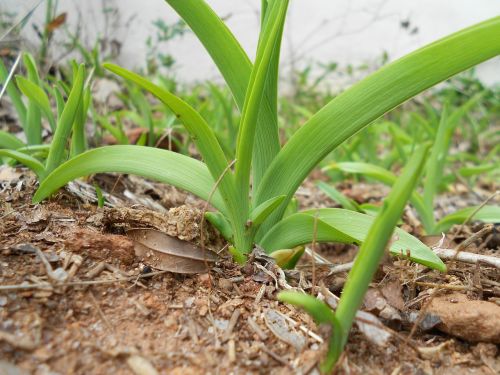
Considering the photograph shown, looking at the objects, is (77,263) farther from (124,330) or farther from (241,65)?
(241,65)

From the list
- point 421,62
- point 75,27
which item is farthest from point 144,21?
point 421,62

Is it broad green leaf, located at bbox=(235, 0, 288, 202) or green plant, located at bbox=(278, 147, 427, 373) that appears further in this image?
broad green leaf, located at bbox=(235, 0, 288, 202)

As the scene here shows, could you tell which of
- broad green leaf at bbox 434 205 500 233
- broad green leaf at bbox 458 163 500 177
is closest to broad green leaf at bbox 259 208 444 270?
broad green leaf at bbox 434 205 500 233

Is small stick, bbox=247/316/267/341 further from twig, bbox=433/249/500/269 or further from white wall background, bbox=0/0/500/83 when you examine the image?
white wall background, bbox=0/0/500/83

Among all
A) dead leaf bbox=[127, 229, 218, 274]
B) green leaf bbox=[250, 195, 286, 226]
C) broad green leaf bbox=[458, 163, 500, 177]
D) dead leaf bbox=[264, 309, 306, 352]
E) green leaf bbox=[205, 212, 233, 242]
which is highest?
broad green leaf bbox=[458, 163, 500, 177]

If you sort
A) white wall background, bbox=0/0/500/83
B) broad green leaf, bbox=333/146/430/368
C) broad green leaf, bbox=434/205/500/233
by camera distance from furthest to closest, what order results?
white wall background, bbox=0/0/500/83, broad green leaf, bbox=434/205/500/233, broad green leaf, bbox=333/146/430/368

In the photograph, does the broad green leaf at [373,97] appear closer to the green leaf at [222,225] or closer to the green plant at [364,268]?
the green leaf at [222,225]

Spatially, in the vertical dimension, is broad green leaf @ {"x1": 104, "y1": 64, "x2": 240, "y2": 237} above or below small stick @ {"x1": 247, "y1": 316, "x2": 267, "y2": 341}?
above
